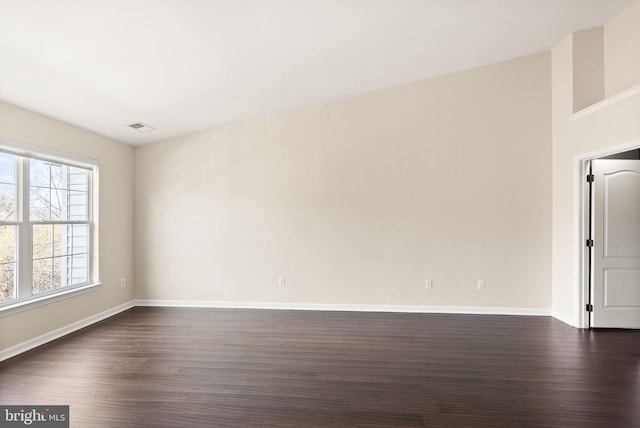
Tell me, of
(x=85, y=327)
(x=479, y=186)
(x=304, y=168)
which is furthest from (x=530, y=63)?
(x=85, y=327)

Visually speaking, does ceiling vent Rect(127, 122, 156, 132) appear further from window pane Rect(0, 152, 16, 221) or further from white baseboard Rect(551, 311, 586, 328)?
white baseboard Rect(551, 311, 586, 328)

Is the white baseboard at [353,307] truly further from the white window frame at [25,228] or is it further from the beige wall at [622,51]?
the beige wall at [622,51]

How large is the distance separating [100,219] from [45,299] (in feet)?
3.92

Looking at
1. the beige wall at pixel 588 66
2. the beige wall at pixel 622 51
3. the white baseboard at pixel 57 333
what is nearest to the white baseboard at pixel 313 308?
the white baseboard at pixel 57 333

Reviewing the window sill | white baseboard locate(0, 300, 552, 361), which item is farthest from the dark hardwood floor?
the window sill

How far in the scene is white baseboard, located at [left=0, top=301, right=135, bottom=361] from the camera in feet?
9.85

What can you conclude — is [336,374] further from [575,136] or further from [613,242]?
[575,136]

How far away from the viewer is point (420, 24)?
9.98 ft

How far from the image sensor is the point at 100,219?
4.19m

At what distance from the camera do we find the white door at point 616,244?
3.64m

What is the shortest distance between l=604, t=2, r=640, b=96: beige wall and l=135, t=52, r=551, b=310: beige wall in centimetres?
63

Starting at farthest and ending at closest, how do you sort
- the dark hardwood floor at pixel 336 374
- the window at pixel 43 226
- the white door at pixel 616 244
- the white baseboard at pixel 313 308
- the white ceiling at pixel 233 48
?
1. the white baseboard at pixel 313 308
2. the white door at pixel 616 244
3. the window at pixel 43 226
4. the white ceiling at pixel 233 48
5. the dark hardwood floor at pixel 336 374

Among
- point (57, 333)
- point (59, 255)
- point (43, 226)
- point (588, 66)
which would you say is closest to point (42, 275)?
point (59, 255)

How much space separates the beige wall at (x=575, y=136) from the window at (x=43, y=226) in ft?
20.1
